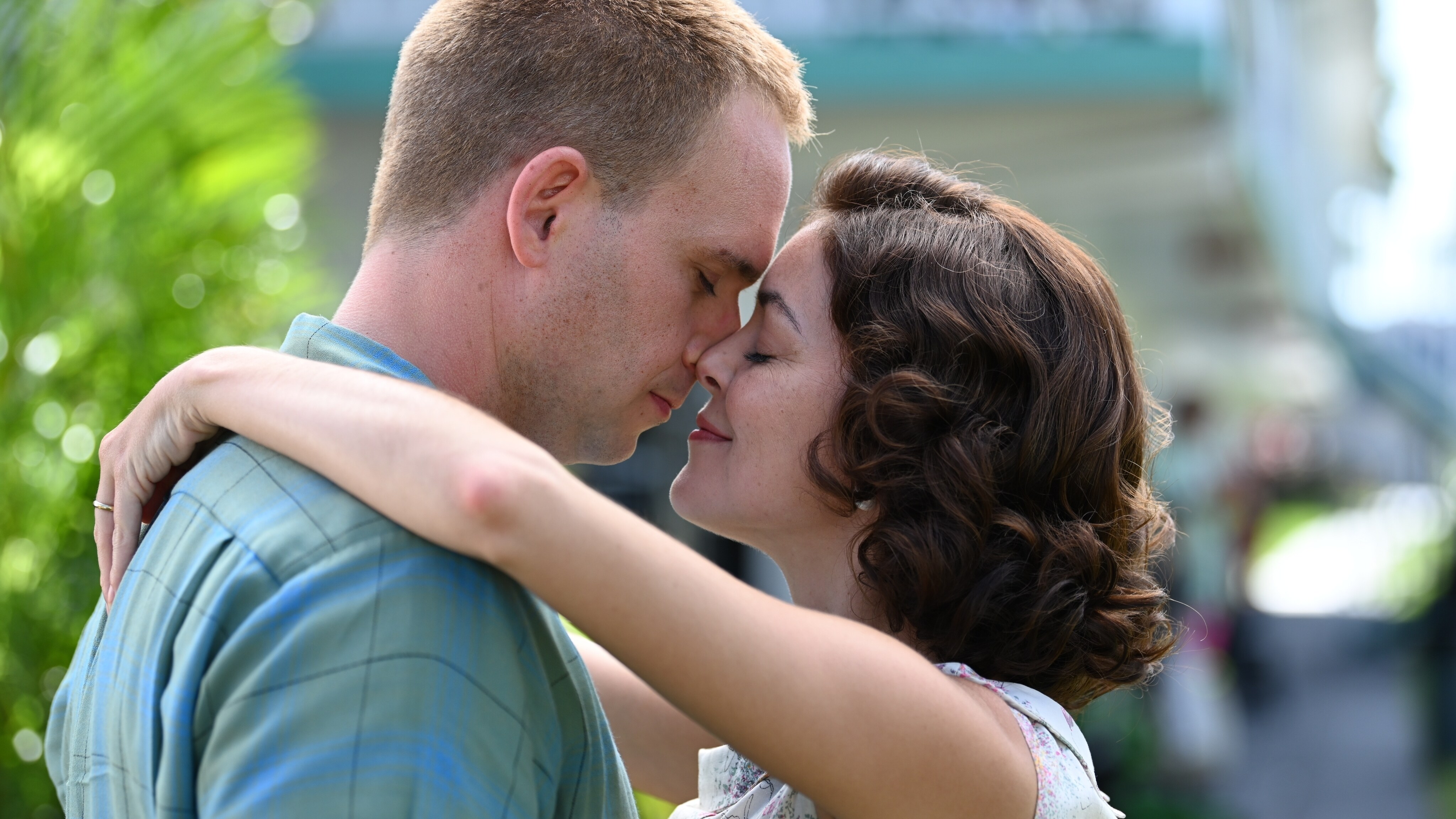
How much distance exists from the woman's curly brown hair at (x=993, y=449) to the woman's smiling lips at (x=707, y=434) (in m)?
0.19

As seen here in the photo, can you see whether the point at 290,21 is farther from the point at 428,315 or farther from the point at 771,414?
the point at 771,414

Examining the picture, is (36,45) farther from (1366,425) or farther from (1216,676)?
(1366,425)

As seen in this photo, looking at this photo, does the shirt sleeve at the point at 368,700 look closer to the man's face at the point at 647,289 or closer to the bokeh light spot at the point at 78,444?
the man's face at the point at 647,289

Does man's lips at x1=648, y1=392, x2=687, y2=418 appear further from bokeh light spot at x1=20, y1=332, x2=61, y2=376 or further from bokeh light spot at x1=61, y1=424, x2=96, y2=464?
bokeh light spot at x1=20, y1=332, x2=61, y2=376

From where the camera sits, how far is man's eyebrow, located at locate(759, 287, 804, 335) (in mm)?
1827

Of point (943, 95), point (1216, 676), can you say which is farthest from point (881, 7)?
point (1216, 676)

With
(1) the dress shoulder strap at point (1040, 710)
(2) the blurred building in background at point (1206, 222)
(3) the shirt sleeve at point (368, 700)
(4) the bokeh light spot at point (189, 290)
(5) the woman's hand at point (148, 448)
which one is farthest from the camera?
(2) the blurred building in background at point (1206, 222)

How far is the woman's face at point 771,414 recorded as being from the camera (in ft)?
5.84

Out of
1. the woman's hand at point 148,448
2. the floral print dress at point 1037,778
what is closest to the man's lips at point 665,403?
the floral print dress at point 1037,778

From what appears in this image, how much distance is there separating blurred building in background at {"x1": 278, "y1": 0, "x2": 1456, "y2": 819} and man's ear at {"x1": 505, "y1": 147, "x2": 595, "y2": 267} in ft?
2.18

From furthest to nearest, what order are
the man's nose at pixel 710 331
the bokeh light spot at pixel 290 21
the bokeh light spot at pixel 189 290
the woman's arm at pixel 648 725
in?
the bokeh light spot at pixel 290 21 → the bokeh light spot at pixel 189 290 → the woman's arm at pixel 648 725 → the man's nose at pixel 710 331

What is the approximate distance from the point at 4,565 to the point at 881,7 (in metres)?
5.32

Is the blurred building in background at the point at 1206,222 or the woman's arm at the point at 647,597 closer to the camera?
the woman's arm at the point at 647,597

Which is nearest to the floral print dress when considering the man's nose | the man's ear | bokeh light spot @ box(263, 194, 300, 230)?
the man's nose
